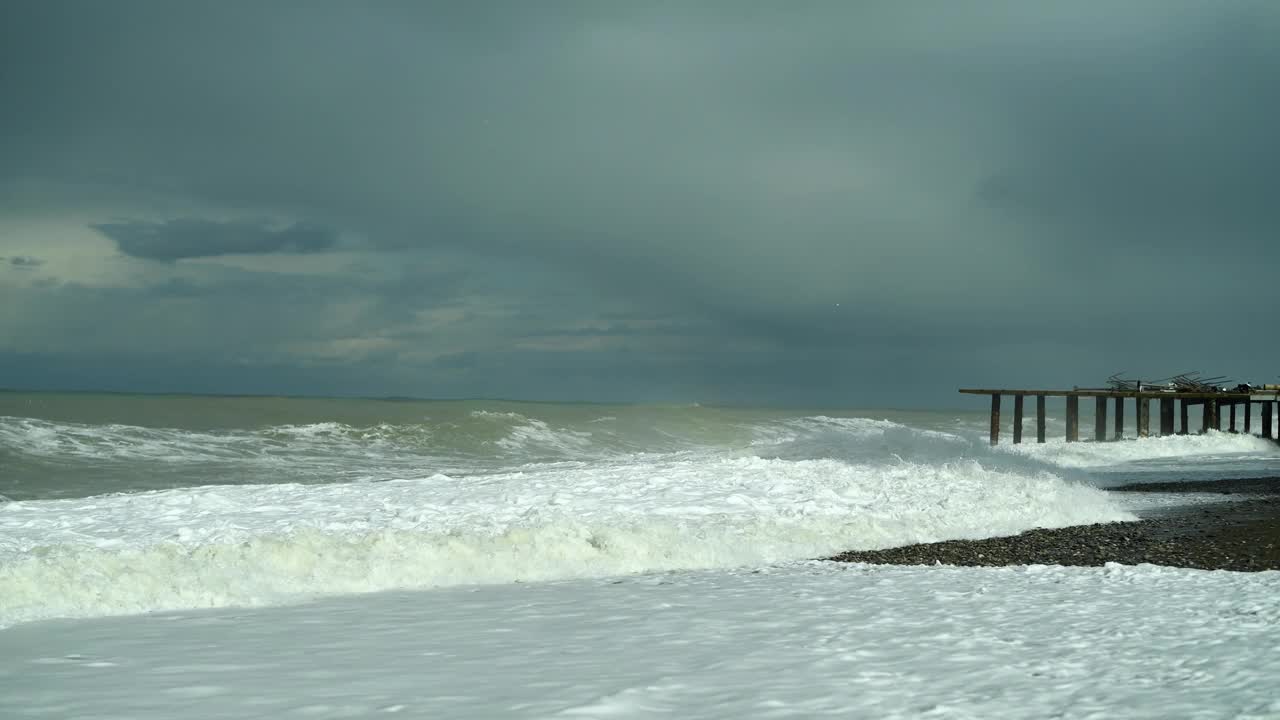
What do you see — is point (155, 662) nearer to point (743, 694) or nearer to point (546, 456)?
point (743, 694)

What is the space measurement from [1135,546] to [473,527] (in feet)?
25.9

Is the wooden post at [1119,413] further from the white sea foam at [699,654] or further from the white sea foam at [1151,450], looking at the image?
the white sea foam at [699,654]

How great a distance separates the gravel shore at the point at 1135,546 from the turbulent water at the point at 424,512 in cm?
67

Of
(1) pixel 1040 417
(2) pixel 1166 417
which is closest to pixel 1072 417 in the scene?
(1) pixel 1040 417

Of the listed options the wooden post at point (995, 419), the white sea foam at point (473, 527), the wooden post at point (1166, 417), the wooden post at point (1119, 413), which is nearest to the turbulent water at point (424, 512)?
the white sea foam at point (473, 527)

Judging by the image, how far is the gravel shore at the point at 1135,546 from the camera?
34.6 ft

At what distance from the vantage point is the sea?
537 centimetres

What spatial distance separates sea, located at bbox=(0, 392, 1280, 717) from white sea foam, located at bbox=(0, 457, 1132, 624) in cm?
4

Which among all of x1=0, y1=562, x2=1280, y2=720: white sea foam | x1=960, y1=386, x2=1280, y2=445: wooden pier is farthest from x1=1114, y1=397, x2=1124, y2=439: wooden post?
x1=0, y1=562, x2=1280, y2=720: white sea foam

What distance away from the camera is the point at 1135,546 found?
11625 mm

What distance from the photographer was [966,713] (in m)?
4.70

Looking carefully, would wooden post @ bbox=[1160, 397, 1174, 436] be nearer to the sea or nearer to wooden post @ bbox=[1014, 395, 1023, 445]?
wooden post @ bbox=[1014, 395, 1023, 445]

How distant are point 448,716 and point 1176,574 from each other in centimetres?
724

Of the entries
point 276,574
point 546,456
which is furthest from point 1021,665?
point 546,456
